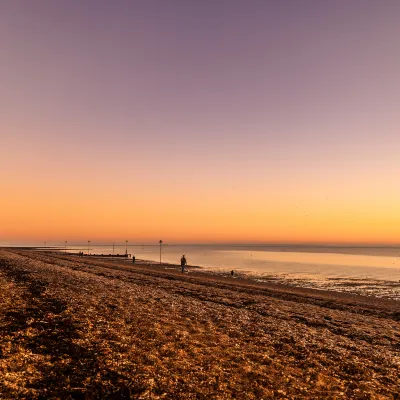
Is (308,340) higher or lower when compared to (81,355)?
lower

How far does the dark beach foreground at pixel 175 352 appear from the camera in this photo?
10.1 meters

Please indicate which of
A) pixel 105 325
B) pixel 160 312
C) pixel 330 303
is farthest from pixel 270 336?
pixel 330 303

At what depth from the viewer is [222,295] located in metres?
31.5

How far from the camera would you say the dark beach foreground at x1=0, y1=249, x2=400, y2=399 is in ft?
33.0

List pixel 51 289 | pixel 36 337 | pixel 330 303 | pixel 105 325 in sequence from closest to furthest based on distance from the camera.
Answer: pixel 36 337 → pixel 105 325 → pixel 51 289 → pixel 330 303

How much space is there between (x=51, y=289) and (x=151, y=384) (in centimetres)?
1559

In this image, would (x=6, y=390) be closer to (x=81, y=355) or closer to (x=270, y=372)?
(x=81, y=355)

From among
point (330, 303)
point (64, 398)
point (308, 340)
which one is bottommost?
point (330, 303)

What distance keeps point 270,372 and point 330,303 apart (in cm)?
2491

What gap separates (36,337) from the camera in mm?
12977

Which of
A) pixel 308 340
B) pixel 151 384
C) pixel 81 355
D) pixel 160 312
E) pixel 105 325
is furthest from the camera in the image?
pixel 160 312

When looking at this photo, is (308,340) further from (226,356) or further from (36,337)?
(36,337)

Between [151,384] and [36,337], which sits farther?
[36,337]

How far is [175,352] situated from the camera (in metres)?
13.1
